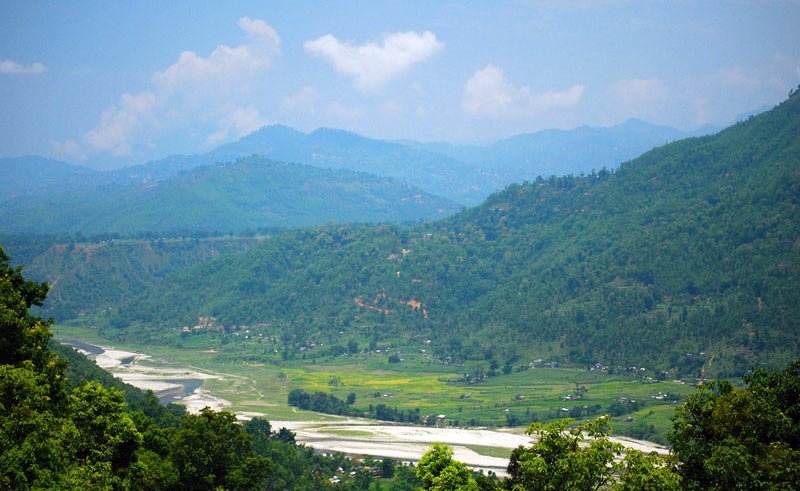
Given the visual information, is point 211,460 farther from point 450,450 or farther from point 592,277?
point 592,277

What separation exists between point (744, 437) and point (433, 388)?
90.1m

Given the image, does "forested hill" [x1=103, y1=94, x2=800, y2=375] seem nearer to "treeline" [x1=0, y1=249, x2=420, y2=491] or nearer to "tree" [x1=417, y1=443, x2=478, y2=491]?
"treeline" [x1=0, y1=249, x2=420, y2=491]

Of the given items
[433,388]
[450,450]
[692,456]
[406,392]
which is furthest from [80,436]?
[433,388]

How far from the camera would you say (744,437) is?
94.3ft

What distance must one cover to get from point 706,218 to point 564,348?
3460cm

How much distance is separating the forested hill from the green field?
28.8 feet

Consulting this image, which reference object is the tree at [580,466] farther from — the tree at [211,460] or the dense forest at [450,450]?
the tree at [211,460]

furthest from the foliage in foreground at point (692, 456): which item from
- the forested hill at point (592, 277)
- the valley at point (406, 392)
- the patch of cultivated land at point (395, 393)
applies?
the forested hill at point (592, 277)

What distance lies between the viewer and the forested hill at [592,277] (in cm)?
11794

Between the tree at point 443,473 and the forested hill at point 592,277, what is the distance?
85.1 m

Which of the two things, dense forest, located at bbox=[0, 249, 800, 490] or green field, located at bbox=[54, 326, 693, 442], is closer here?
dense forest, located at bbox=[0, 249, 800, 490]

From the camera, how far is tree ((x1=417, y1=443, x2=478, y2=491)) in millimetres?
28391

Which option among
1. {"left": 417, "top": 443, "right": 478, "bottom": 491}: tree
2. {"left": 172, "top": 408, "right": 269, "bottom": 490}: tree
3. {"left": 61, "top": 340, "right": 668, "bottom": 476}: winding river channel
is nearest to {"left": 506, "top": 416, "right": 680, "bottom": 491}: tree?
{"left": 417, "top": 443, "right": 478, "bottom": 491}: tree

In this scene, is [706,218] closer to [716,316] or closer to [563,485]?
[716,316]
